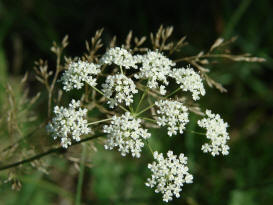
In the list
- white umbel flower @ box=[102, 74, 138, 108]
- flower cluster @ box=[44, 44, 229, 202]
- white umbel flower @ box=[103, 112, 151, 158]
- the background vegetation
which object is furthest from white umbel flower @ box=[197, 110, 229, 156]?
the background vegetation

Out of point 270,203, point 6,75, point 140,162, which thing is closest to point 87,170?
point 140,162

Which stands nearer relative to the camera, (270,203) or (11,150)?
(11,150)

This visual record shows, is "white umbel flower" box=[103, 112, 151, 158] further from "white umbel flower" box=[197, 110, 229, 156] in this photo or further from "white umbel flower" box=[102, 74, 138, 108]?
"white umbel flower" box=[197, 110, 229, 156]

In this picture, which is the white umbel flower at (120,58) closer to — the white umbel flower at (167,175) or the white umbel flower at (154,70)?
the white umbel flower at (154,70)

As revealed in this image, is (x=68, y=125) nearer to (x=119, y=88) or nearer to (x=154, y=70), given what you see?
(x=119, y=88)

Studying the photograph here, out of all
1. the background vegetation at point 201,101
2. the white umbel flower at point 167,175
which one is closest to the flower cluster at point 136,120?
the white umbel flower at point 167,175

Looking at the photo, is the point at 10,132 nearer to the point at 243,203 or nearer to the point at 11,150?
the point at 11,150
